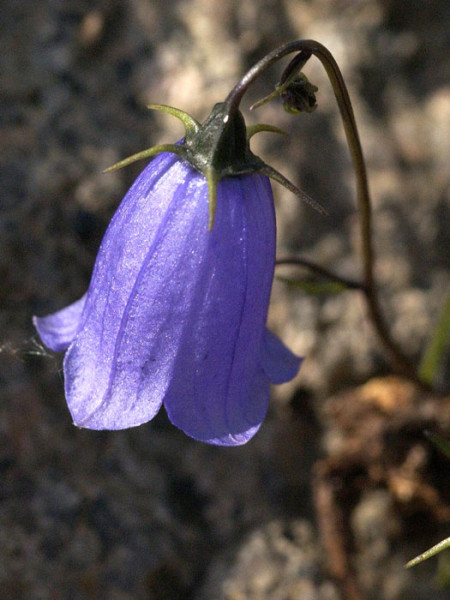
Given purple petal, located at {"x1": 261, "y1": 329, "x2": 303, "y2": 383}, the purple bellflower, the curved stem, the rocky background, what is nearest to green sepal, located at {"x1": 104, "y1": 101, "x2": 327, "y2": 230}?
the purple bellflower

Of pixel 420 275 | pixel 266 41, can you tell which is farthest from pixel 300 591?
pixel 266 41

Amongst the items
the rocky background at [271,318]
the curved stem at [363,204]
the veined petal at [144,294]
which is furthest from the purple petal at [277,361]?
the rocky background at [271,318]

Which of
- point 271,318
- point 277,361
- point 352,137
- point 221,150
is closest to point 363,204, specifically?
point 352,137

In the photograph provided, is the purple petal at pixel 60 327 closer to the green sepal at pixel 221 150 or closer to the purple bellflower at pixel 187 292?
the purple bellflower at pixel 187 292

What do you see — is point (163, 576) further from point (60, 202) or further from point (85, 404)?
point (60, 202)

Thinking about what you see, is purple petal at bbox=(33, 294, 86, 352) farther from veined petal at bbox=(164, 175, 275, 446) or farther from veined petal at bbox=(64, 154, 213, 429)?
veined petal at bbox=(164, 175, 275, 446)

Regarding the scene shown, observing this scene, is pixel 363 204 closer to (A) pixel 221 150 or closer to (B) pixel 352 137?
(B) pixel 352 137

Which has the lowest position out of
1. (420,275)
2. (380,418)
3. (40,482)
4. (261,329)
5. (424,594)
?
(424,594)

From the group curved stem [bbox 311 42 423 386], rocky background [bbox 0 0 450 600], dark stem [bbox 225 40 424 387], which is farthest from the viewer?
rocky background [bbox 0 0 450 600]
